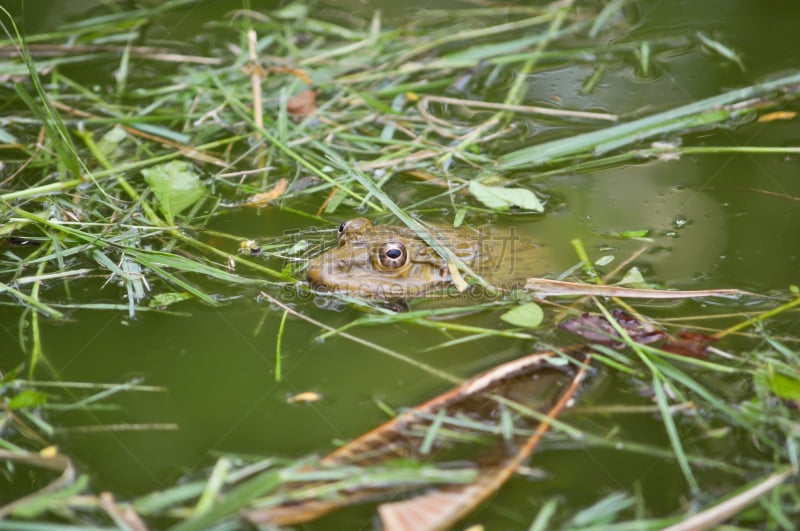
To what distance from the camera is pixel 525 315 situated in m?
2.82

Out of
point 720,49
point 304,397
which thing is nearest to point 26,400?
point 304,397

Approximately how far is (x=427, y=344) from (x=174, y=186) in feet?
5.83

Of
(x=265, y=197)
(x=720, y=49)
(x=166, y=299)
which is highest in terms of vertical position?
(x=720, y=49)

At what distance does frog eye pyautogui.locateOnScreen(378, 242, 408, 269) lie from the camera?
10.2ft

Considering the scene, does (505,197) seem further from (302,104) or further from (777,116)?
(777,116)

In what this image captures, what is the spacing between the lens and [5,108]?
442cm

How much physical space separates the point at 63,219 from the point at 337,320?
1565 mm

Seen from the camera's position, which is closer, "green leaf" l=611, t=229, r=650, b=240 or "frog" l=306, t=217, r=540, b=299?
"frog" l=306, t=217, r=540, b=299

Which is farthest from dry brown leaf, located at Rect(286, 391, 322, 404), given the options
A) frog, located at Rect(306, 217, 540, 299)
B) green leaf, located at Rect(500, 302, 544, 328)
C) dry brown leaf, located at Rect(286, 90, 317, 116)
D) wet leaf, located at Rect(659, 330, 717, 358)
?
dry brown leaf, located at Rect(286, 90, 317, 116)

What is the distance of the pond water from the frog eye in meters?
0.35

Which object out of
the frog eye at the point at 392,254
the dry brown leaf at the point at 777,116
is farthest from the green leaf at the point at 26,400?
the dry brown leaf at the point at 777,116

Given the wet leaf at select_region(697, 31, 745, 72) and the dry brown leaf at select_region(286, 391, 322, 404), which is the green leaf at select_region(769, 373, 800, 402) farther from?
the wet leaf at select_region(697, 31, 745, 72)

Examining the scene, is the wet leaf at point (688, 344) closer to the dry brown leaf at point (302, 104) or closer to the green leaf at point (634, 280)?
the green leaf at point (634, 280)

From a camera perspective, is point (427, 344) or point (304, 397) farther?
point (427, 344)
